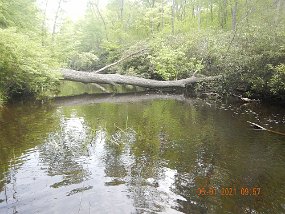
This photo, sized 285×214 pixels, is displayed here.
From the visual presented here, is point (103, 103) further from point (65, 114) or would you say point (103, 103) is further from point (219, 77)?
point (219, 77)

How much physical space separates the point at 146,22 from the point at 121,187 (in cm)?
2757

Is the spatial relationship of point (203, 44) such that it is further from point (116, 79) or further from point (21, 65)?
point (21, 65)

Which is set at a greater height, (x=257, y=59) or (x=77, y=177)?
(x=257, y=59)

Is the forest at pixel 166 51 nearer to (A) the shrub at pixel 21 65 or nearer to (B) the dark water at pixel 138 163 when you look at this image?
(A) the shrub at pixel 21 65

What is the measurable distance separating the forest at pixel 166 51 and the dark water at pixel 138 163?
2.14 metres

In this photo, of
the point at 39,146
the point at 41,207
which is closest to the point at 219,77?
the point at 39,146

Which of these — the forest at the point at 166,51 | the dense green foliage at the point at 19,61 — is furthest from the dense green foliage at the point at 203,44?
the dense green foliage at the point at 19,61

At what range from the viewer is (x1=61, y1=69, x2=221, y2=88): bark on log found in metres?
15.8

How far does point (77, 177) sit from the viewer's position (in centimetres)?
519

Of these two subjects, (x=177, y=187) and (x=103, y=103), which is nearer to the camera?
(x=177, y=187)

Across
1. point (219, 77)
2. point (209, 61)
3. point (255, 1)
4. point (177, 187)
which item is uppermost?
point (255, 1)

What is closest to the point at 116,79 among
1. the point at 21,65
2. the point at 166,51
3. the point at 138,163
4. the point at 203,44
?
the point at 166,51

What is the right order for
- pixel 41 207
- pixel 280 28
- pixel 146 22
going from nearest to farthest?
pixel 41 207, pixel 280 28, pixel 146 22

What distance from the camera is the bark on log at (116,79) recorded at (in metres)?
15.8
